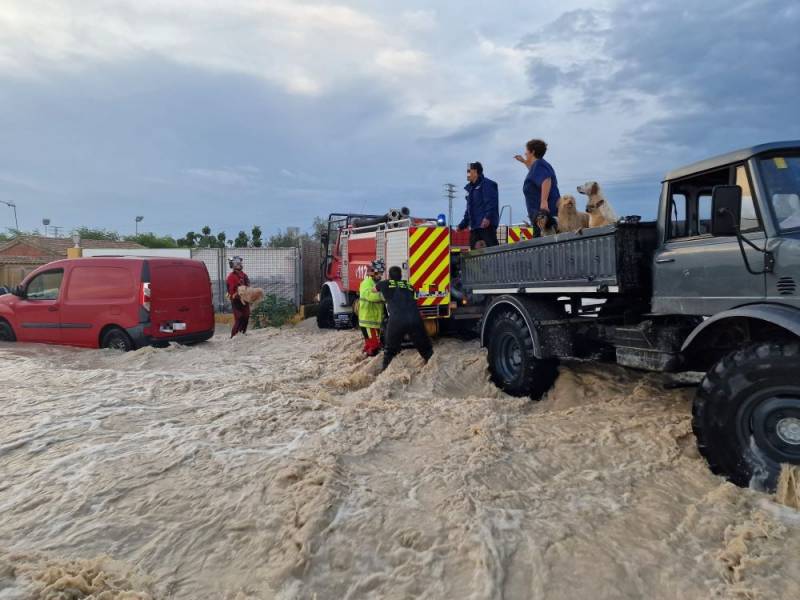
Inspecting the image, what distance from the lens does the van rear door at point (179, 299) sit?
30.3ft

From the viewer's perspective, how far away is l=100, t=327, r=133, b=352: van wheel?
9.24 metres

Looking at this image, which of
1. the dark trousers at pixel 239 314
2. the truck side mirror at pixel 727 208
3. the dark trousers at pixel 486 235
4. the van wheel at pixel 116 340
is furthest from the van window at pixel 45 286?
the truck side mirror at pixel 727 208

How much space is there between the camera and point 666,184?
14.9ft

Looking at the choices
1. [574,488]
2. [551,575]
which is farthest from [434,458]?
[551,575]

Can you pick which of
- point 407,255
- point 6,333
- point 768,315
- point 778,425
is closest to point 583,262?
point 768,315

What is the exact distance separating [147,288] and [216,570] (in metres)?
7.23

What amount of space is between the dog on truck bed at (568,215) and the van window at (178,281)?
6.46m

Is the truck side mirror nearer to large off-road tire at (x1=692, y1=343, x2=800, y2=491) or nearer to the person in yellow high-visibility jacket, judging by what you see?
large off-road tire at (x1=692, y1=343, x2=800, y2=491)

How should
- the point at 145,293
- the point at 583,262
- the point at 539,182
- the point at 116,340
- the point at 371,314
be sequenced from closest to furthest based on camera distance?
the point at 583,262 → the point at 539,182 → the point at 371,314 → the point at 145,293 → the point at 116,340

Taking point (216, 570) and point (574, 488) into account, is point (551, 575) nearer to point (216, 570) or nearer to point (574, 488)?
point (574, 488)

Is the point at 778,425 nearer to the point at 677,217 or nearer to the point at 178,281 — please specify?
the point at 677,217

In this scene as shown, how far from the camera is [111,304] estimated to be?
923 cm

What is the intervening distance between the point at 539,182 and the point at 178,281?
618 cm

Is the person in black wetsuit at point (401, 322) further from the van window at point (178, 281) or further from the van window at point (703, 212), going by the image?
the van window at point (178, 281)
